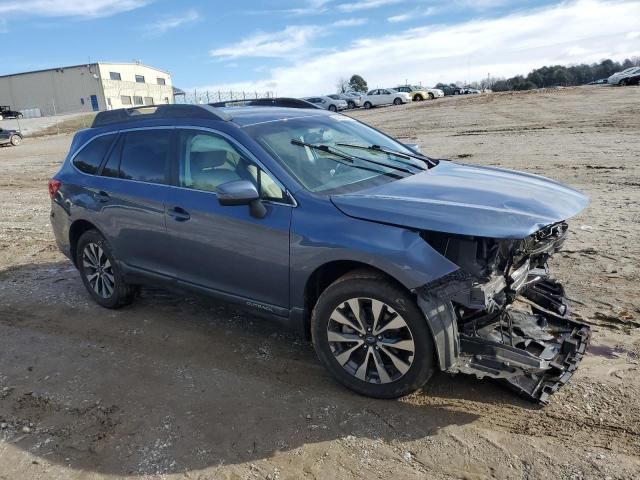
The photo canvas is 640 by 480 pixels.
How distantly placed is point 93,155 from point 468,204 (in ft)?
12.7

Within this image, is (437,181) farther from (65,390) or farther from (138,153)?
(65,390)

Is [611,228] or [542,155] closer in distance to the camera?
[611,228]

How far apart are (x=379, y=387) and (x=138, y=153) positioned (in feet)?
9.95

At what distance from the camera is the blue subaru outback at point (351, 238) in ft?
10.7

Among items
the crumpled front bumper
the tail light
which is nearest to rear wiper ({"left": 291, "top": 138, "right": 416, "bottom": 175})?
the crumpled front bumper

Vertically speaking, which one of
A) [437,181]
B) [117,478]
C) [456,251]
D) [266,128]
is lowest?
[117,478]

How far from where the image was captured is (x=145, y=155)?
189 inches

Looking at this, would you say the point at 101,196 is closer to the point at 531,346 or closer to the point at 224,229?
the point at 224,229

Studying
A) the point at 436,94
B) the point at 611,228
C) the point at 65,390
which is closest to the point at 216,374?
the point at 65,390

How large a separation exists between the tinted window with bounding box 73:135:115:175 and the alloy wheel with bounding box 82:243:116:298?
78 centimetres

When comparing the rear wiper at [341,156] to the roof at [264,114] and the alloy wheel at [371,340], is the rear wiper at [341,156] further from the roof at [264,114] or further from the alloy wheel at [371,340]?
the alloy wheel at [371,340]

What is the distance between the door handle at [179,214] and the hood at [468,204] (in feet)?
4.46

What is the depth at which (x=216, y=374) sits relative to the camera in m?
4.09

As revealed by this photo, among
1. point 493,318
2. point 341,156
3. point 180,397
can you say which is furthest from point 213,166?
point 493,318
